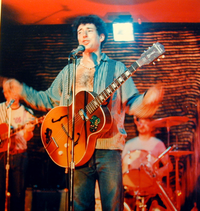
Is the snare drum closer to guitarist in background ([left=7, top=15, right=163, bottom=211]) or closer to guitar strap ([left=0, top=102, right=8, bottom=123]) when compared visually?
guitarist in background ([left=7, top=15, right=163, bottom=211])

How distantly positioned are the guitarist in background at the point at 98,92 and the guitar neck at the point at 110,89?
0.15 metres

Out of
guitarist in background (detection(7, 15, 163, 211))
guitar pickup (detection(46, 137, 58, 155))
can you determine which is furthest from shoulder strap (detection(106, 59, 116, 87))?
guitar pickup (detection(46, 137, 58, 155))

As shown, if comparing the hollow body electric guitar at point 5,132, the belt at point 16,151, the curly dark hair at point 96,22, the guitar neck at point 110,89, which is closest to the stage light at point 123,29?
the curly dark hair at point 96,22

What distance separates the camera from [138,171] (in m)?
2.70

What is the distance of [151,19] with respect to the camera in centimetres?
305

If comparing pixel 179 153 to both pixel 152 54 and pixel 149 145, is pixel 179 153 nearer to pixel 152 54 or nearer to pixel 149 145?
pixel 149 145

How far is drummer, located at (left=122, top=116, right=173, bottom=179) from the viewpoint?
9.02ft

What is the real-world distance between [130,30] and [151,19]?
0.91 ft

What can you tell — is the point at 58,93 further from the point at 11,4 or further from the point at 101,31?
the point at 11,4

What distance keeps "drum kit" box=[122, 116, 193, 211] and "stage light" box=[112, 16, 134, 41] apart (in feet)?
3.34

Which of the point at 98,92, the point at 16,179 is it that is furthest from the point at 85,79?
the point at 16,179

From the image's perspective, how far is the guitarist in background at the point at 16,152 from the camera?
287 cm

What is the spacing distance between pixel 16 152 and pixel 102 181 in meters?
1.11

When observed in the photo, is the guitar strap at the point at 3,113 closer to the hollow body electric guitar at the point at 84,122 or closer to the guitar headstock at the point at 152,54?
the hollow body electric guitar at the point at 84,122
